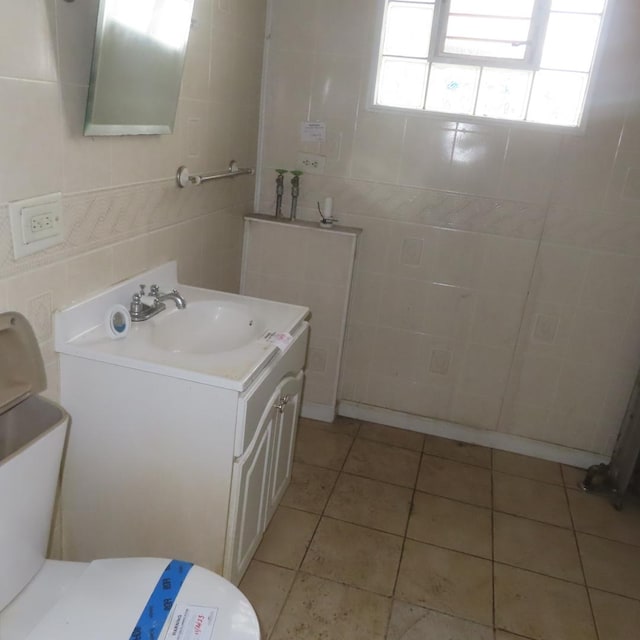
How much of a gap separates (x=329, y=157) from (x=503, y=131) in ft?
2.38

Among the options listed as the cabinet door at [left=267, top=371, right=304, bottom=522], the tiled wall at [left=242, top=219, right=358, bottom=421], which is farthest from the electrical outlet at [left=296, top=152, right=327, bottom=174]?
the cabinet door at [left=267, top=371, right=304, bottom=522]

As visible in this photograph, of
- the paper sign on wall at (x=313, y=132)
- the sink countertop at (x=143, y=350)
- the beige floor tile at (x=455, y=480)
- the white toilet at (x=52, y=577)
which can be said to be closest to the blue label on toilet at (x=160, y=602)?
the white toilet at (x=52, y=577)

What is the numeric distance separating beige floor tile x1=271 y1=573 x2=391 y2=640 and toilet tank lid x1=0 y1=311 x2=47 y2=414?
0.98 meters

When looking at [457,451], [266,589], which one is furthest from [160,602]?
[457,451]

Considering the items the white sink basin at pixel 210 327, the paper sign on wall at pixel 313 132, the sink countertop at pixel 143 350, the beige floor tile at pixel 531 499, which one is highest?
the paper sign on wall at pixel 313 132

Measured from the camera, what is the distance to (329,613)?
67.0 inches

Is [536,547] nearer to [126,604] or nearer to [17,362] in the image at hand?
[126,604]

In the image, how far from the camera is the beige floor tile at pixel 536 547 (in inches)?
77.8

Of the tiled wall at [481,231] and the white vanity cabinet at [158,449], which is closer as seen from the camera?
the white vanity cabinet at [158,449]

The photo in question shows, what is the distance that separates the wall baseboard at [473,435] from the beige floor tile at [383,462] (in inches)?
7.6

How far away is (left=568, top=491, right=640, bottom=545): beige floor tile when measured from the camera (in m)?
2.19

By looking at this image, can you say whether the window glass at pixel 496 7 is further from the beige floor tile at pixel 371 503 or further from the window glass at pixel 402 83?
the beige floor tile at pixel 371 503

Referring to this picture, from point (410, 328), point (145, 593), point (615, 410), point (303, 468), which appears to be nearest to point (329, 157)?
point (410, 328)

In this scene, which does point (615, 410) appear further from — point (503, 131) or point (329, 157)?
point (329, 157)
